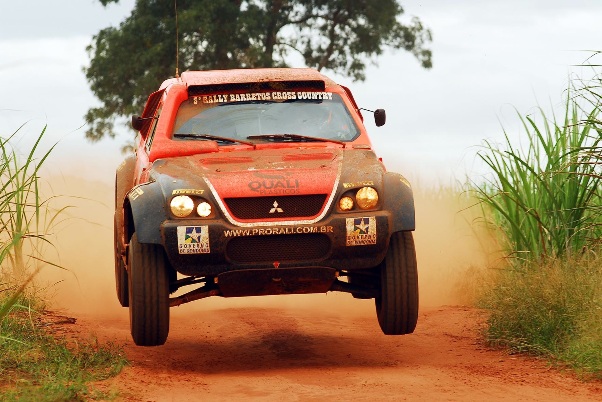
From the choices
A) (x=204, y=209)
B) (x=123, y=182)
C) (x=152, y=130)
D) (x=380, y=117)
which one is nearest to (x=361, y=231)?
(x=204, y=209)

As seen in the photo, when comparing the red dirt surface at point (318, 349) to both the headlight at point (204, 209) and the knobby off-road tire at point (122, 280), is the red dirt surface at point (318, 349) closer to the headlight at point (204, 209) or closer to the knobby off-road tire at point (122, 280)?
the knobby off-road tire at point (122, 280)

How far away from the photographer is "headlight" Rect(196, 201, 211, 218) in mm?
7445

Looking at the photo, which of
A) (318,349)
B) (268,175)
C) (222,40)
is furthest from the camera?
(222,40)

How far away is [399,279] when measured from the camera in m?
7.78

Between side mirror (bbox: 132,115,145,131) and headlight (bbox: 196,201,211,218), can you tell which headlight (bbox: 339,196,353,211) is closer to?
headlight (bbox: 196,201,211,218)

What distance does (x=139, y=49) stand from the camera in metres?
32.1

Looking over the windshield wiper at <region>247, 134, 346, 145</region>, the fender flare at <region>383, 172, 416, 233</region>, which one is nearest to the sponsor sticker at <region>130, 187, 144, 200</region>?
the windshield wiper at <region>247, 134, 346, 145</region>

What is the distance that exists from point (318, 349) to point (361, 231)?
1.89 meters

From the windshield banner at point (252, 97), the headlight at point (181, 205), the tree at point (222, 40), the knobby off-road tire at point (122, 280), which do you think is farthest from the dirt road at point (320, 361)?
the tree at point (222, 40)

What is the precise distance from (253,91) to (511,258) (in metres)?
3.20

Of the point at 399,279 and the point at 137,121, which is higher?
the point at 137,121

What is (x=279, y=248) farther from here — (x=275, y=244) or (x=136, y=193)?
(x=136, y=193)

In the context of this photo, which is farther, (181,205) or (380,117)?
(380,117)

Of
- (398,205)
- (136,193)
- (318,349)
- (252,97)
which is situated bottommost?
(318,349)
